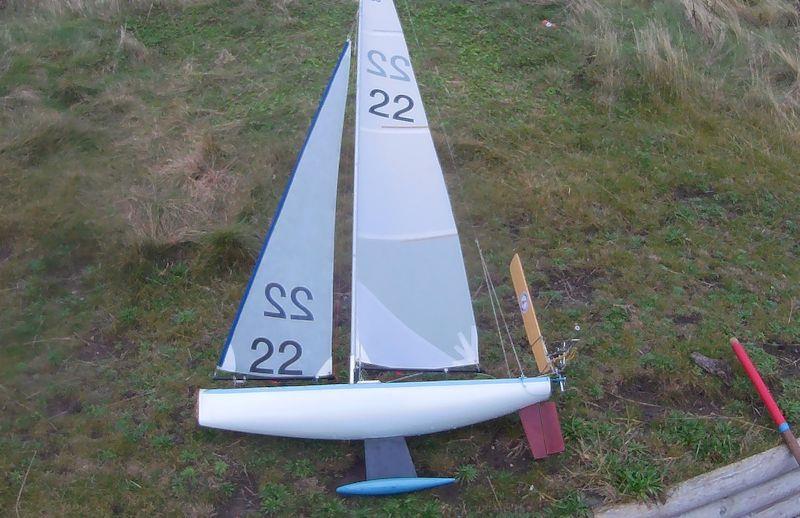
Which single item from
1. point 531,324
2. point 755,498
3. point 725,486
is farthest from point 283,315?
point 755,498

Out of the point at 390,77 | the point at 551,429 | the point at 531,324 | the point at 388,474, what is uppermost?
the point at 390,77

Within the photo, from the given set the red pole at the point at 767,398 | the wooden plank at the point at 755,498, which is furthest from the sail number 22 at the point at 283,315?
the red pole at the point at 767,398

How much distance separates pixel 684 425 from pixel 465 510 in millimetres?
1758

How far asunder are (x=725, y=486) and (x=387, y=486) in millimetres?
2252

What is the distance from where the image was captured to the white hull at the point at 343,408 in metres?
4.88

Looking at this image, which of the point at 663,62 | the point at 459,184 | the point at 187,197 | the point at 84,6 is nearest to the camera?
the point at 187,197

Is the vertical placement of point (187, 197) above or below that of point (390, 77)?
below

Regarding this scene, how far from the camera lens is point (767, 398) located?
219 inches

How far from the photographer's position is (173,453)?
5.17 meters

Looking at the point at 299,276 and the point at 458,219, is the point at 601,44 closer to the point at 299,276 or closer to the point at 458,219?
the point at 458,219

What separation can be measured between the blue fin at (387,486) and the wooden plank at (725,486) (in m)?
1.09

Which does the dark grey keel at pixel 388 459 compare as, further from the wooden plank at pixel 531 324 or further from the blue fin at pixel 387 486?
the wooden plank at pixel 531 324

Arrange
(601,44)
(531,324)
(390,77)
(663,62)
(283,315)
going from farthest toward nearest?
(601,44), (663,62), (531,324), (390,77), (283,315)

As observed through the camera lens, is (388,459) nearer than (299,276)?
Yes
